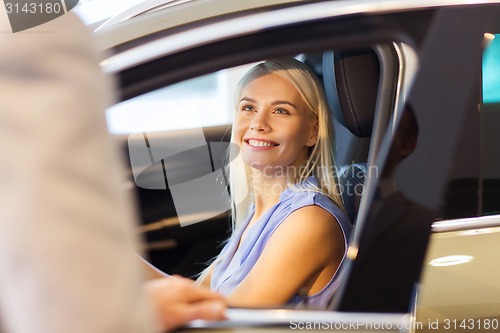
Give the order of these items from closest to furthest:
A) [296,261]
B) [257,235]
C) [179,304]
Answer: [179,304] < [296,261] < [257,235]

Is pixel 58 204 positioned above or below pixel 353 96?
above

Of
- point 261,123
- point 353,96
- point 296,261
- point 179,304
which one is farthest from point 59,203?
point 261,123

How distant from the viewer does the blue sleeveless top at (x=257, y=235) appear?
1845 mm

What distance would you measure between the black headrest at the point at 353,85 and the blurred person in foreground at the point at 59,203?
1237mm

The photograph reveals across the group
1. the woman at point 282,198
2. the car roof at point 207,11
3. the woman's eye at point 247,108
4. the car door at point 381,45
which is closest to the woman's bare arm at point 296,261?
the woman at point 282,198

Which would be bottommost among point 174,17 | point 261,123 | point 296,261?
point 296,261

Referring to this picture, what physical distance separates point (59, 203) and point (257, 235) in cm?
146

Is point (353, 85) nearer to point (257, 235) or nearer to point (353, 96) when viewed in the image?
point (353, 96)

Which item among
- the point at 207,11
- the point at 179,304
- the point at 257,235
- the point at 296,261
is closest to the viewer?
the point at 179,304

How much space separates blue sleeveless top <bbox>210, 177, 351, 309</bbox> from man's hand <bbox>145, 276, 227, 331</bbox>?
1.06 ft

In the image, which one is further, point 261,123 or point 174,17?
point 261,123

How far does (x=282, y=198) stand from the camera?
6.53ft

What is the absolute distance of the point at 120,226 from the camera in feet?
1.73

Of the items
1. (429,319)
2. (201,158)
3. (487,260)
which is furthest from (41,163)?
(201,158)
